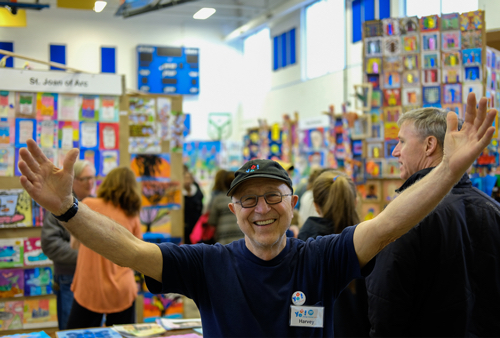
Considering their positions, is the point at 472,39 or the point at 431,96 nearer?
the point at 472,39

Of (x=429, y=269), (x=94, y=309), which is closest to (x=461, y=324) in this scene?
(x=429, y=269)

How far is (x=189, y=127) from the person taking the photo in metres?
13.0

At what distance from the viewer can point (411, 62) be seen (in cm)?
521

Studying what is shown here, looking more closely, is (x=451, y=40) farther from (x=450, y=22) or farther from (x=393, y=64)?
(x=393, y=64)

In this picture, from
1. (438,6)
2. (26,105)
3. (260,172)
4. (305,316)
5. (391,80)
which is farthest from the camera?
(438,6)

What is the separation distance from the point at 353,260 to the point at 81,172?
2.68 metres

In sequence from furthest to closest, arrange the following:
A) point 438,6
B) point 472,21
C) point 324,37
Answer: point 324,37 → point 438,6 → point 472,21

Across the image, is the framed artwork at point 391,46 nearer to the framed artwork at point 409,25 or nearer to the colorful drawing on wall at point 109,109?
the framed artwork at point 409,25

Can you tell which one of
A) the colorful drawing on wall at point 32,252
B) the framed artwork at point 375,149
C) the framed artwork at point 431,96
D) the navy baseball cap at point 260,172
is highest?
the framed artwork at point 431,96

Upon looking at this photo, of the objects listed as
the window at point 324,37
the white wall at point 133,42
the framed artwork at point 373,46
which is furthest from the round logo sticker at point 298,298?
the white wall at point 133,42

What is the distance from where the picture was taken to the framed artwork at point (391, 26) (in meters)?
5.24

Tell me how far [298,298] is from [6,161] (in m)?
3.78

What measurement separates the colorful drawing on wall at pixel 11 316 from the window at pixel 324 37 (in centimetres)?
747

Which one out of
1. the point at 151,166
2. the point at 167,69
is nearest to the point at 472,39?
the point at 151,166
